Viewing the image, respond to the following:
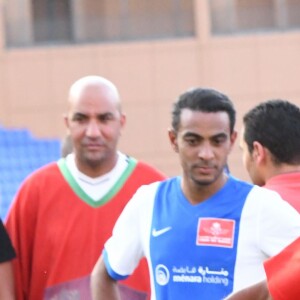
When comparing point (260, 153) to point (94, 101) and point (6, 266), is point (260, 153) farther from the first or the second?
point (6, 266)

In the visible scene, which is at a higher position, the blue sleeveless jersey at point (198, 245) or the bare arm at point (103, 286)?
the blue sleeveless jersey at point (198, 245)

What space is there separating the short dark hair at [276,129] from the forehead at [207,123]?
463 millimetres

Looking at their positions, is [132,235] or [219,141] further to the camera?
[132,235]

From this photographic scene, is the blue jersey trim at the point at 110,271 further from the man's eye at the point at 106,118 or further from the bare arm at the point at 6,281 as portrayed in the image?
the man's eye at the point at 106,118

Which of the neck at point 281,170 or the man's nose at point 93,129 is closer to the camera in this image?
the neck at point 281,170

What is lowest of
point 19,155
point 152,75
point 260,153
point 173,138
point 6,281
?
point 19,155

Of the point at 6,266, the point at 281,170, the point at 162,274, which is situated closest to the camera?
the point at 162,274

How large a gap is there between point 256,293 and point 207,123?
1032mm

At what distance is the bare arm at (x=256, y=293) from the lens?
9.31 ft

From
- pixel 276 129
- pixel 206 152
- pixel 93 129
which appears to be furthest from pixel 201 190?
pixel 93 129

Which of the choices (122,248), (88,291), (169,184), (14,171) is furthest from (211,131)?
(14,171)

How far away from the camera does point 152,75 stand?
751 inches

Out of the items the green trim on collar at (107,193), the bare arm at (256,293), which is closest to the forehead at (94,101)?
the green trim on collar at (107,193)

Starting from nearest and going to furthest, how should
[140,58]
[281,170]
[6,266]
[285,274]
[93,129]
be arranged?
[285,274], [281,170], [6,266], [93,129], [140,58]
